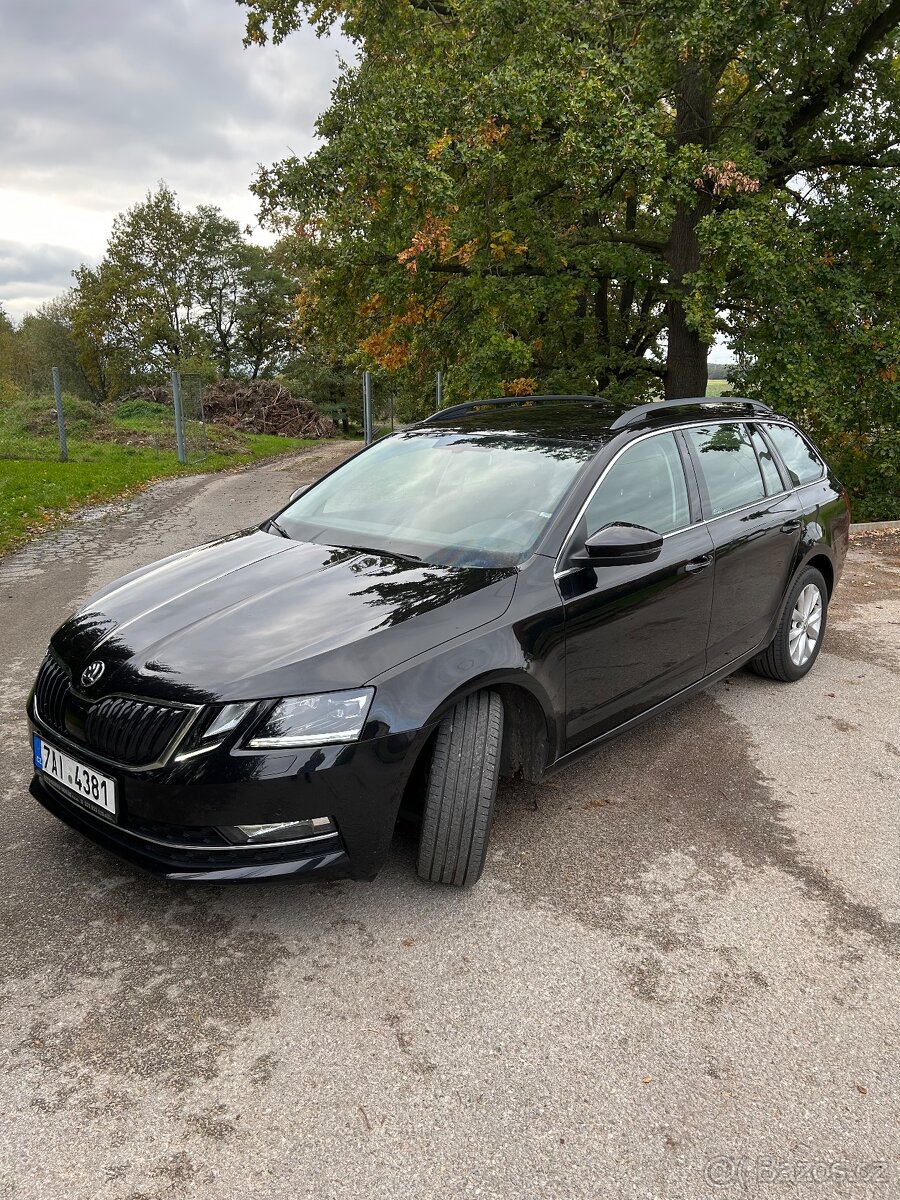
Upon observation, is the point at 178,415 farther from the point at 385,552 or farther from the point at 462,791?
the point at 462,791

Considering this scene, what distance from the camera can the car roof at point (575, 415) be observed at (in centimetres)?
391

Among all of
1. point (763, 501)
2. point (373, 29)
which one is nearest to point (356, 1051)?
point (763, 501)

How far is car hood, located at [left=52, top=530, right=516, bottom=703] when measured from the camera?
8.56 feet

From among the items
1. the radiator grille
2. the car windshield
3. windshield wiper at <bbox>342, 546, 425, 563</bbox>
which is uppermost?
the car windshield

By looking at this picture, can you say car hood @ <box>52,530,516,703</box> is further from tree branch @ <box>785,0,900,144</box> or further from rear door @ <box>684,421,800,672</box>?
tree branch @ <box>785,0,900,144</box>

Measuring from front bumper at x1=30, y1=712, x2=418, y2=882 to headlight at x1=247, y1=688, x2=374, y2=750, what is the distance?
0.11ft

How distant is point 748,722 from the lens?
4.59 meters

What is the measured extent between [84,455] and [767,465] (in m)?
14.0

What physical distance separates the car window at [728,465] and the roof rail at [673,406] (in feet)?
0.56

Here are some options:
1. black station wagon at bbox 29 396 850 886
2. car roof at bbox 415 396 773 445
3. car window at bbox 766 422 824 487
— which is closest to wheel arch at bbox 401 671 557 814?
black station wagon at bbox 29 396 850 886

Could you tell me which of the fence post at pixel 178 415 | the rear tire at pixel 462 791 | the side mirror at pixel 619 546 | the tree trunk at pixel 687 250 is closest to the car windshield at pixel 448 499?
the side mirror at pixel 619 546

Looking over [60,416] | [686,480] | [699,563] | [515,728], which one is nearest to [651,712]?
[699,563]

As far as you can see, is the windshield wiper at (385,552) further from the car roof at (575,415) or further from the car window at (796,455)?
the car window at (796,455)

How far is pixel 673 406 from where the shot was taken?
4.30 m
